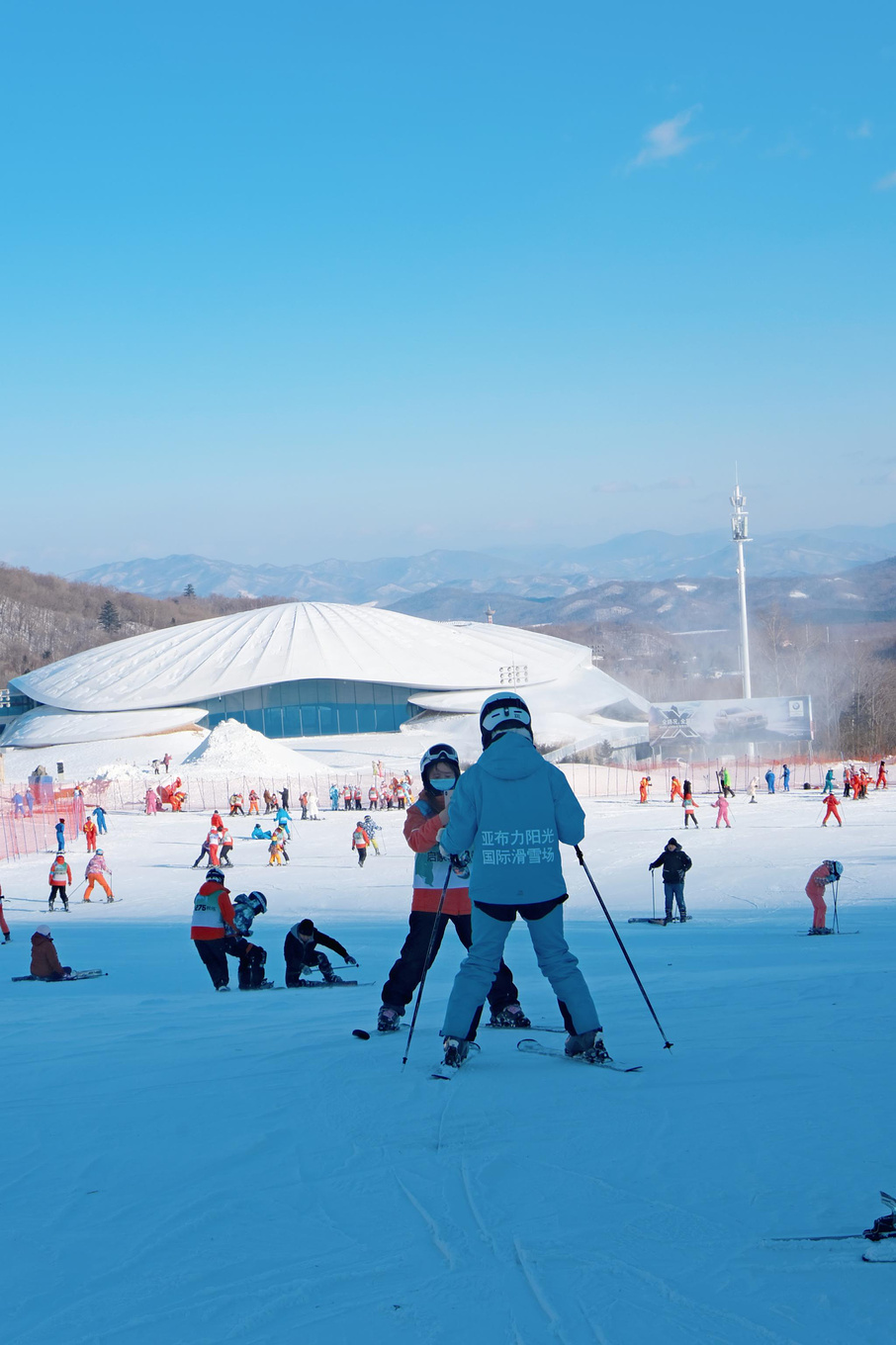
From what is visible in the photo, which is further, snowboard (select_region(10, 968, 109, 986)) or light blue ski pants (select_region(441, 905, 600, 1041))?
snowboard (select_region(10, 968, 109, 986))

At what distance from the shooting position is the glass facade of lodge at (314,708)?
2087 inches

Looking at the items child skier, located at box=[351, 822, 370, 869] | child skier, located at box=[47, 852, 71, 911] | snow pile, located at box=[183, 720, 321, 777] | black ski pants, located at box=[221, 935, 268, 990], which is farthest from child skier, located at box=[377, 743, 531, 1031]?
snow pile, located at box=[183, 720, 321, 777]

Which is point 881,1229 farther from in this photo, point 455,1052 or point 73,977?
point 73,977

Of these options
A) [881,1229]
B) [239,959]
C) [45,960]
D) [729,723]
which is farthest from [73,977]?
[729,723]

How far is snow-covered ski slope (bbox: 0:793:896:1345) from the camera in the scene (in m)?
2.49

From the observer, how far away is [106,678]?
185ft

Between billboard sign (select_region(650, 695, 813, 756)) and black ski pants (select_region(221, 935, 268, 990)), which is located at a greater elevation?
billboard sign (select_region(650, 695, 813, 756))

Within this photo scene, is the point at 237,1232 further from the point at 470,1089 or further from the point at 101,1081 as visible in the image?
the point at 101,1081

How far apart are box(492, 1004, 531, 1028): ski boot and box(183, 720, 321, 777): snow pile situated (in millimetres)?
32832

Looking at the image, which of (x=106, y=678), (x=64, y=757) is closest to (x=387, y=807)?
(x=64, y=757)

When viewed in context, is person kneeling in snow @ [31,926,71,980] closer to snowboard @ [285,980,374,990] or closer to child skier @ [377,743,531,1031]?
snowboard @ [285,980,374,990]

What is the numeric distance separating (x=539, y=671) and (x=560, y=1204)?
5493 cm

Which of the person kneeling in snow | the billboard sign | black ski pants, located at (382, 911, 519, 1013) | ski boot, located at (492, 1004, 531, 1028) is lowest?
the person kneeling in snow

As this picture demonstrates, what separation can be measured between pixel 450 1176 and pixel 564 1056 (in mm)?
1382
